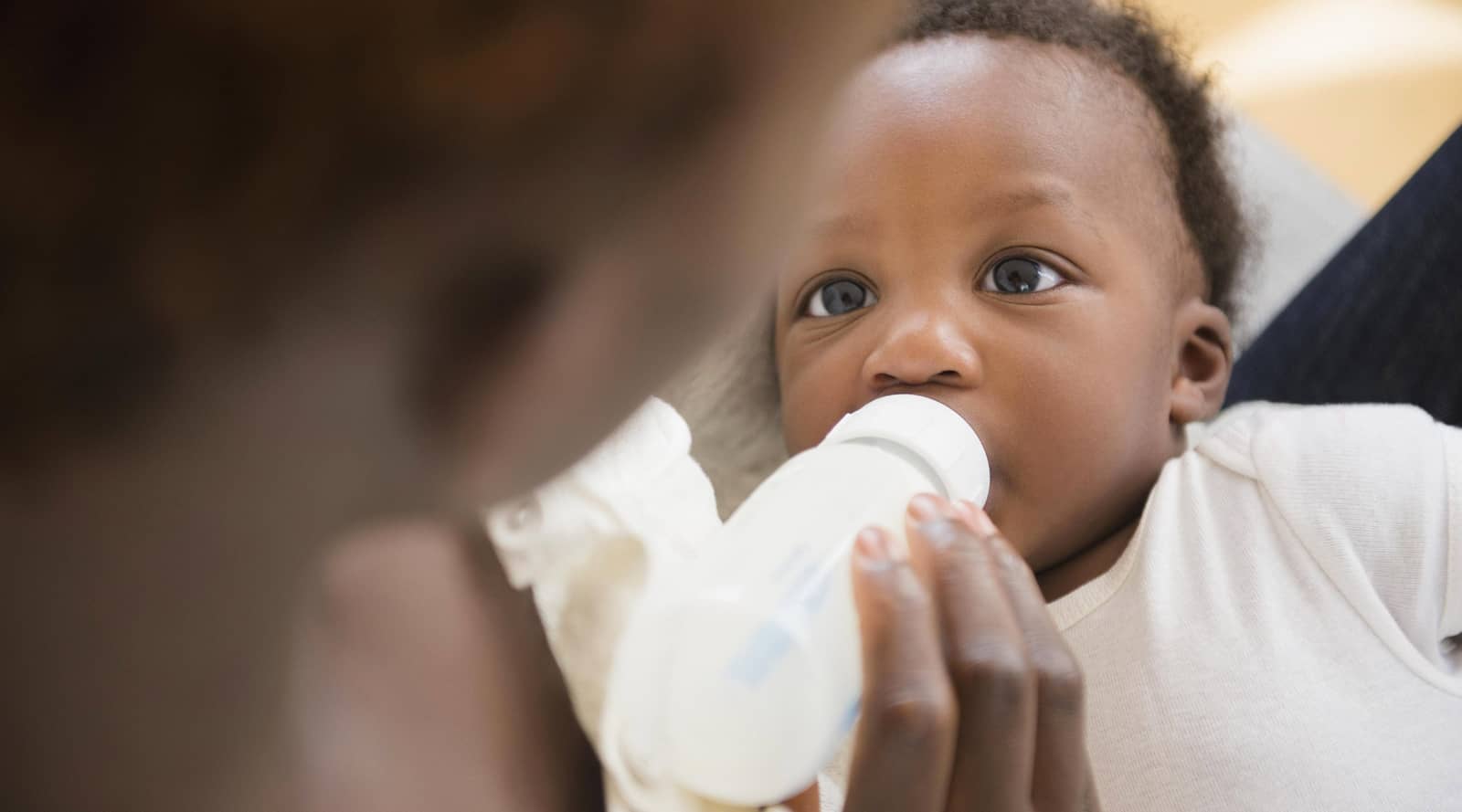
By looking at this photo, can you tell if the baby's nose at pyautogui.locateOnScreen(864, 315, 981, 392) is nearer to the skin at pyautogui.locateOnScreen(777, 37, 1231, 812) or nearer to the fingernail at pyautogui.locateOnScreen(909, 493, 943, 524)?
the skin at pyautogui.locateOnScreen(777, 37, 1231, 812)

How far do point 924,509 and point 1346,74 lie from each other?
2.00 meters

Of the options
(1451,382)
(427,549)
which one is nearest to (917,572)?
(427,549)

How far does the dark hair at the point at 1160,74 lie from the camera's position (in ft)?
3.31

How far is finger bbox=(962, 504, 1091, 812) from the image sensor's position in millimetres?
595

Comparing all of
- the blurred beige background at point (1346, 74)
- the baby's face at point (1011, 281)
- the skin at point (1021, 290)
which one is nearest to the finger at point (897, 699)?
the skin at point (1021, 290)

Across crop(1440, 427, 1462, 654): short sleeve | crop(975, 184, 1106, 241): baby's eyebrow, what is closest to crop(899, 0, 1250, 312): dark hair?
crop(975, 184, 1106, 241): baby's eyebrow

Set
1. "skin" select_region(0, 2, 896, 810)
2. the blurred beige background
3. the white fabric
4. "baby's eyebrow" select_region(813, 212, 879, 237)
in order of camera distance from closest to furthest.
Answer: "skin" select_region(0, 2, 896, 810) → the white fabric → "baby's eyebrow" select_region(813, 212, 879, 237) → the blurred beige background

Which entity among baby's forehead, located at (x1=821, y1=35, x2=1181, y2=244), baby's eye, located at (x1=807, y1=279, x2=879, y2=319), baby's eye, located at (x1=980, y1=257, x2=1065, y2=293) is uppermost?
baby's forehead, located at (x1=821, y1=35, x2=1181, y2=244)

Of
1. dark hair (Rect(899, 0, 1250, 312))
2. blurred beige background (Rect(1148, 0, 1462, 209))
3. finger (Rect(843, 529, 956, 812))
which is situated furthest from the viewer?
blurred beige background (Rect(1148, 0, 1462, 209))

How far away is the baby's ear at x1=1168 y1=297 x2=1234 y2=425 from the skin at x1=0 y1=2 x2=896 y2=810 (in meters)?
0.83

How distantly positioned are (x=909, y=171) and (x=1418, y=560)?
459 mm

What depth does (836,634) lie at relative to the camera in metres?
0.54

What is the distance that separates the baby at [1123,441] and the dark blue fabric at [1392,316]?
160 millimetres

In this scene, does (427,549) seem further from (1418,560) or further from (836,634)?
(1418,560)
